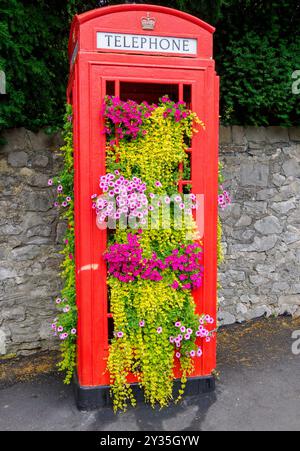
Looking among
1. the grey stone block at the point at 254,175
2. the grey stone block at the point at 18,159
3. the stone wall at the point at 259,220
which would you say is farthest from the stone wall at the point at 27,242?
the grey stone block at the point at 254,175

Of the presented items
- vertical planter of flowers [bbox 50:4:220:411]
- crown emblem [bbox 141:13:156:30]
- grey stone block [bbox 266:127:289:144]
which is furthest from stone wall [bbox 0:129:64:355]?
grey stone block [bbox 266:127:289:144]

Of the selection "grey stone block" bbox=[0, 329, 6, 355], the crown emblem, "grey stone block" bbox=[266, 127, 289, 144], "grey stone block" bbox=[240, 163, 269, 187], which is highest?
the crown emblem

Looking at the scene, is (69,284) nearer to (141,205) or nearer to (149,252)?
(149,252)

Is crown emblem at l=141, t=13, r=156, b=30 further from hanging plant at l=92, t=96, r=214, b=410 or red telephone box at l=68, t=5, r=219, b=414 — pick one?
hanging plant at l=92, t=96, r=214, b=410

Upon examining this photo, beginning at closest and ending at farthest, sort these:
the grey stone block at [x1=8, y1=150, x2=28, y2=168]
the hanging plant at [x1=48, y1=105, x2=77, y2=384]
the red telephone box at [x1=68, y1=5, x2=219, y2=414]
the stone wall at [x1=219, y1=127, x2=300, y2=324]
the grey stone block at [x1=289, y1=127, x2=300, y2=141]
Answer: the red telephone box at [x1=68, y1=5, x2=219, y2=414]
the hanging plant at [x1=48, y1=105, x2=77, y2=384]
the grey stone block at [x1=8, y1=150, x2=28, y2=168]
the stone wall at [x1=219, y1=127, x2=300, y2=324]
the grey stone block at [x1=289, y1=127, x2=300, y2=141]

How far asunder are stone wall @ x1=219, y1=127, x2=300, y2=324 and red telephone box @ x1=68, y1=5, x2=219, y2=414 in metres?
1.59

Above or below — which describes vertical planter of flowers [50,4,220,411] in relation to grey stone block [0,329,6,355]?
above

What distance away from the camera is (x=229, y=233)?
499 centimetres

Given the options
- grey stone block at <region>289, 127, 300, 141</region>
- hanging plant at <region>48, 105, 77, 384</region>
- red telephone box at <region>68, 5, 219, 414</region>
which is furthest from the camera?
grey stone block at <region>289, 127, 300, 141</region>

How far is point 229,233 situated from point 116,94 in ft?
8.08

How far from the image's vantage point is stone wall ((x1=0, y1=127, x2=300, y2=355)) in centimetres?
421

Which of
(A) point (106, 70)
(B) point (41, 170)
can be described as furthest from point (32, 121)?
(A) point (106, 70)

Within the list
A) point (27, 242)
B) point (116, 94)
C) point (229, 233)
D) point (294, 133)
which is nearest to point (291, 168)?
point (294, 133)

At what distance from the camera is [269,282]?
5195mm
